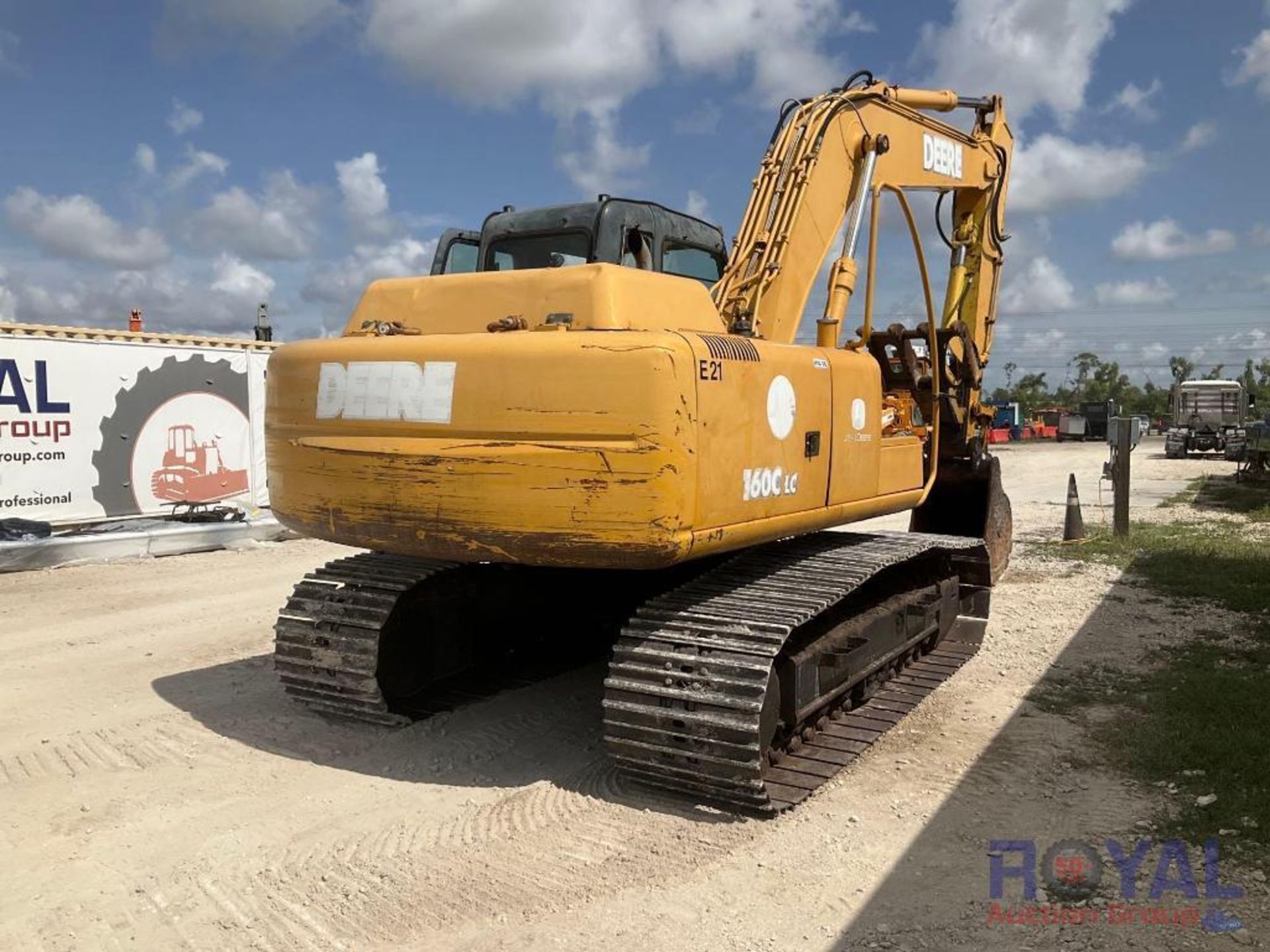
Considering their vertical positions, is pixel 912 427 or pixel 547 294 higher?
pixel 547 294

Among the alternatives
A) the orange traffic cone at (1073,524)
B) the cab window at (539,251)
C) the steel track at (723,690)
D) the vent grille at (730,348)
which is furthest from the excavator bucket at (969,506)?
the vent grille at (730,348)

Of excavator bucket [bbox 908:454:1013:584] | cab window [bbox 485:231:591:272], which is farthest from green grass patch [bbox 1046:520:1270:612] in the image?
cab window [bbox 485:231:591:272]

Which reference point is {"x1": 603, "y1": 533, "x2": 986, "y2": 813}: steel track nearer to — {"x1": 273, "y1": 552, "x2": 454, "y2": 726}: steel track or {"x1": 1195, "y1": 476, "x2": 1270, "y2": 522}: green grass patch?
{"x1": 273, "y1": 552, "x2": 454, "y2": 726}: steel track

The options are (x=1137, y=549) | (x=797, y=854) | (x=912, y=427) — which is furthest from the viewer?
(x=1137, y=549)

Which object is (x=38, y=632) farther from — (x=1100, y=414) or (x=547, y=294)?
(x=1100, y=414)

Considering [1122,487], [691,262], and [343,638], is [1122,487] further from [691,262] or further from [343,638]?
[343,638]

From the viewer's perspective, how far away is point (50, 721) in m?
5.07

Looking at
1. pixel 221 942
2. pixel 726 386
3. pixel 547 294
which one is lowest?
pixel 221 942

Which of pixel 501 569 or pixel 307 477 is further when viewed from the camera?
pixel 501 569

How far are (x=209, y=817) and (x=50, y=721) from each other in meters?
1.69

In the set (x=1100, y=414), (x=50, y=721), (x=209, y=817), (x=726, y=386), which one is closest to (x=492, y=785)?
(x=209, y=817)

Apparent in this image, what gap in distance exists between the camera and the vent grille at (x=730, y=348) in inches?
149

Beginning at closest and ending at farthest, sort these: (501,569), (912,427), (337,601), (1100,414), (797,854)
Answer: (797,854) → (337,601) → (501,569) → (912,427) → (1100,414)

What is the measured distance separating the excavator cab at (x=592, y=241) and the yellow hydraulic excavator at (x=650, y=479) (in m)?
0.02
